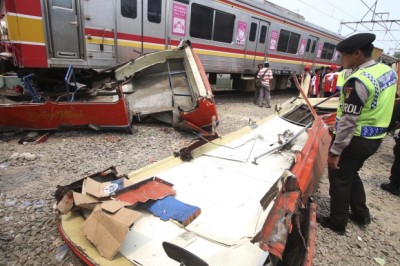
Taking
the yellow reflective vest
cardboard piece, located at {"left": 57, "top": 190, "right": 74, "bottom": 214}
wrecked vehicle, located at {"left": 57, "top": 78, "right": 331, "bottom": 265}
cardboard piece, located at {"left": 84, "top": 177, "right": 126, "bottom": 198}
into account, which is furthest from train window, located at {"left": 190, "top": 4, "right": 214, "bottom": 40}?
cardboard piece, located at {"left": 57, "top": 190, "right": 74, "bottom": 214}

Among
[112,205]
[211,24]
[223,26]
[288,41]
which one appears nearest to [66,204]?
[112,205]

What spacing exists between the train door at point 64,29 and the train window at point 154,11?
1721mm

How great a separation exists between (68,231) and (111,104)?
290 centimetres

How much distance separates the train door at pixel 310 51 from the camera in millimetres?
12962

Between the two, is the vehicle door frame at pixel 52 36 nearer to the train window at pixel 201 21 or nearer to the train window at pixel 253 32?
the train window at pixel 201 21

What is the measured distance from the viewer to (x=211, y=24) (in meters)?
8.01

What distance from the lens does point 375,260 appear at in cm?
247

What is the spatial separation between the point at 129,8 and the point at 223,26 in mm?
3335

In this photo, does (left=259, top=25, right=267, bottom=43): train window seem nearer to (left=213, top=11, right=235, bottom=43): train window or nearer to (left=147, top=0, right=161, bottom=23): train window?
(left=213, top=11, right=235, bottom=43): train window

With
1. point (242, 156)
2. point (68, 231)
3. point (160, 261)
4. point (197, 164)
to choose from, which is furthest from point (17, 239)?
point (242, 156)

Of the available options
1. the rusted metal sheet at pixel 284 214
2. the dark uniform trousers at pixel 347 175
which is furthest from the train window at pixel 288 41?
the rusted metal sheet at pixel 284 214

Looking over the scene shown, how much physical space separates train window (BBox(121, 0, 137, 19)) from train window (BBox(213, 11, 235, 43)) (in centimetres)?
283

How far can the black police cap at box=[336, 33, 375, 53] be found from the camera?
224 cm

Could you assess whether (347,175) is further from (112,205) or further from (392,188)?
(112,205)
